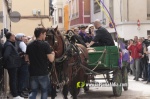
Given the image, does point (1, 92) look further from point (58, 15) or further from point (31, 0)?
point (58, 15)

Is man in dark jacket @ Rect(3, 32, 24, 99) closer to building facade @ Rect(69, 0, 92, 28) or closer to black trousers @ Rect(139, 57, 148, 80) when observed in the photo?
black trousers @ Rect(139, 57, 148, 80)

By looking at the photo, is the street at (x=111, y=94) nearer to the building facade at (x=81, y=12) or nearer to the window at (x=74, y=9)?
the building facade at (x=81, y=12)

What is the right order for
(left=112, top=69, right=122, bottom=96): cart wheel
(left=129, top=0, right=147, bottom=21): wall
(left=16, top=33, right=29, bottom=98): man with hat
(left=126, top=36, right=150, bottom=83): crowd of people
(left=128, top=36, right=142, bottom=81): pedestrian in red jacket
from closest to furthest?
(left=16, top=33, right=29, bottom=98): man with hat
(left=112, top=69, right=122, bottom=96): cart wheel
(left=126, top=36, right=150, bottom=83): crowd of people
(left=128, top=36, right=142, bottom=81): pedestrian in red jacket
(left=129, top=0, right=147, bottom=21): wall

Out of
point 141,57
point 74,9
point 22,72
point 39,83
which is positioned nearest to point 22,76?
point 22,72

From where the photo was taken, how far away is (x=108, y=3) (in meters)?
34.1

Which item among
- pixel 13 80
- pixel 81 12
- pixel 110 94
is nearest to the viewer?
pixel 13 80

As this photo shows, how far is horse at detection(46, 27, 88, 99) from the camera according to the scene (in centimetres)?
893

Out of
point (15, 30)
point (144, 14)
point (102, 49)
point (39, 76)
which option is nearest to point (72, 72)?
point (39, 76)

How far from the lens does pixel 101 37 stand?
11.7 metres

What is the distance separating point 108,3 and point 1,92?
24150mm

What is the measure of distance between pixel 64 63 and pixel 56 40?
61 cm

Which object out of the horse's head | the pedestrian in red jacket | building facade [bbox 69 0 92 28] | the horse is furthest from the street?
building facade [bbox 69 0 92 28]

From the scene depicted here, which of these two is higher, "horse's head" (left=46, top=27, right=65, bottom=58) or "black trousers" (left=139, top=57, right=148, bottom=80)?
"horse's head" (left=46, top=27, right=65, bottom=58)

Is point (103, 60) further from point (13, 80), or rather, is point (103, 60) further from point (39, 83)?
point (39, 83)
